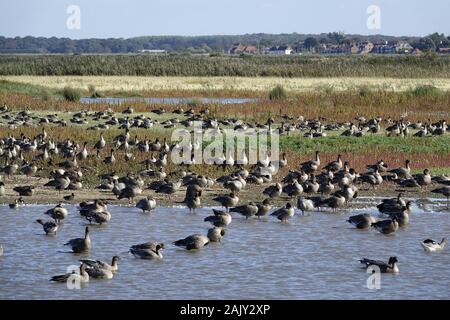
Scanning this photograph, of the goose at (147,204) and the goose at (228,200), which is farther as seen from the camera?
the goose at (228,200)

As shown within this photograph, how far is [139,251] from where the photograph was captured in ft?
60.7

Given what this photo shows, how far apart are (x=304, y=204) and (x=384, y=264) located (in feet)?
18.6

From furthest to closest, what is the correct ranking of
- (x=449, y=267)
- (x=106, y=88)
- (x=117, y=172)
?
(x=106, y=88) < (x=117, y=172) < (x=449, y=267)

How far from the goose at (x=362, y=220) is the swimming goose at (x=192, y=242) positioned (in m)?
3.84

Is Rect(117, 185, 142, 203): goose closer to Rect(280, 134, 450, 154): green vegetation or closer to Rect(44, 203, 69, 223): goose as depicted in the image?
Rect(44, 203, 69, 223): goose

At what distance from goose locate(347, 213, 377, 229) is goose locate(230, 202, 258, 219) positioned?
2297 millimetres

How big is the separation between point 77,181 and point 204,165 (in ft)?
14.8

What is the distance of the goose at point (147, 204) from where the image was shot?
23016mm

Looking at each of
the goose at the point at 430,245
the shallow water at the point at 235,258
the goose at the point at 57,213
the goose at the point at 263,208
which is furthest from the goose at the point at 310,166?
the goose at the point at 430,245

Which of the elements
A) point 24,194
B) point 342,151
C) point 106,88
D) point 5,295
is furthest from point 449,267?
point 106,88

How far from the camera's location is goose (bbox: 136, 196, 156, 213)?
75.5 ft

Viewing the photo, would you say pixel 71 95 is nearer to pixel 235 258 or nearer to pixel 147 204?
pixel 147 204

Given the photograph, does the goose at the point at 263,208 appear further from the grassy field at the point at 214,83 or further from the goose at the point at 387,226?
the grassy field at the point at 214,83
